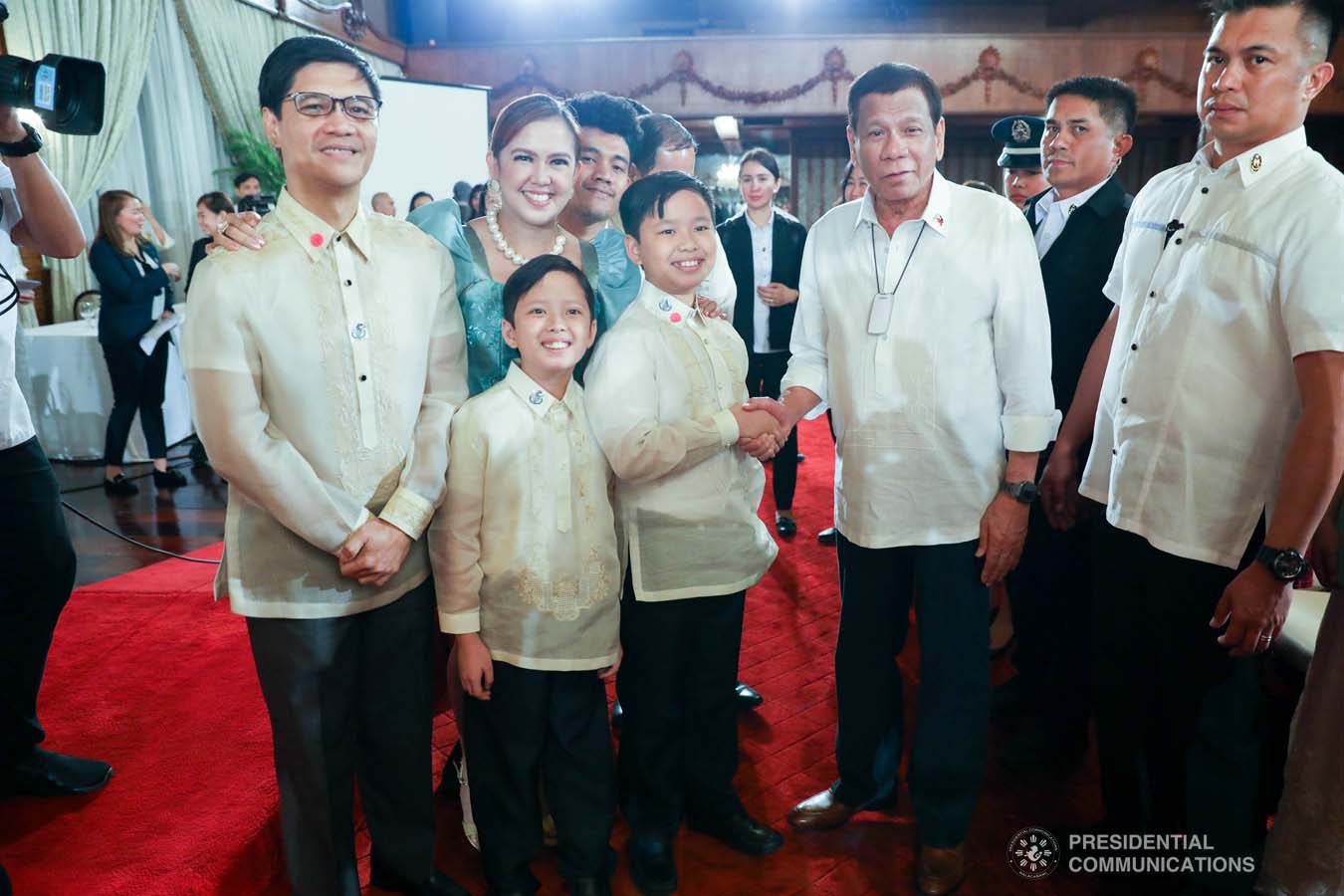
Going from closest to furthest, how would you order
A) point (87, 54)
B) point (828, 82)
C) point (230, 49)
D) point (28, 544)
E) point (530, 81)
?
point (28, 544), point (87, 54), point (230, 49), point (828, 82), point (530, 81)

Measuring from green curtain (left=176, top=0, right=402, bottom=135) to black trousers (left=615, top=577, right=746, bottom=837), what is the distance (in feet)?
22.5

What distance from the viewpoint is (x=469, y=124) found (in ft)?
28.6

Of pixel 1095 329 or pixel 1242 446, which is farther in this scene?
pixel 1095 329

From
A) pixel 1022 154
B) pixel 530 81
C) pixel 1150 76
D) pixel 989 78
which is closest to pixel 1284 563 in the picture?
pixel 1022 154

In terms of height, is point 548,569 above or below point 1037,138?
below

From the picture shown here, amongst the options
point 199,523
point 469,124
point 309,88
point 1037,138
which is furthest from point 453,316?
point 469,124

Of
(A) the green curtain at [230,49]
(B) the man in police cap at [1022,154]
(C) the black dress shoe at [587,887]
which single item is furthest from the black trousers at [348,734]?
(A) the green curtain at [230,49]

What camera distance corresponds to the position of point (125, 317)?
190 inches

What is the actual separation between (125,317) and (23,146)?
3367 millimetres

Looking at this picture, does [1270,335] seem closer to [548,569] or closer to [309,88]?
[548,569]

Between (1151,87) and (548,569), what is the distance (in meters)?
9.99

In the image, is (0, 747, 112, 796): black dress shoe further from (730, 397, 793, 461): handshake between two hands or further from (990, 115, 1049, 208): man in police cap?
(990, 115, 1049, 208): man in police cap

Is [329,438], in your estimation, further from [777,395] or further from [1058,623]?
[777,395]

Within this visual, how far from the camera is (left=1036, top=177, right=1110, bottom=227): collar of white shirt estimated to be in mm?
2385
